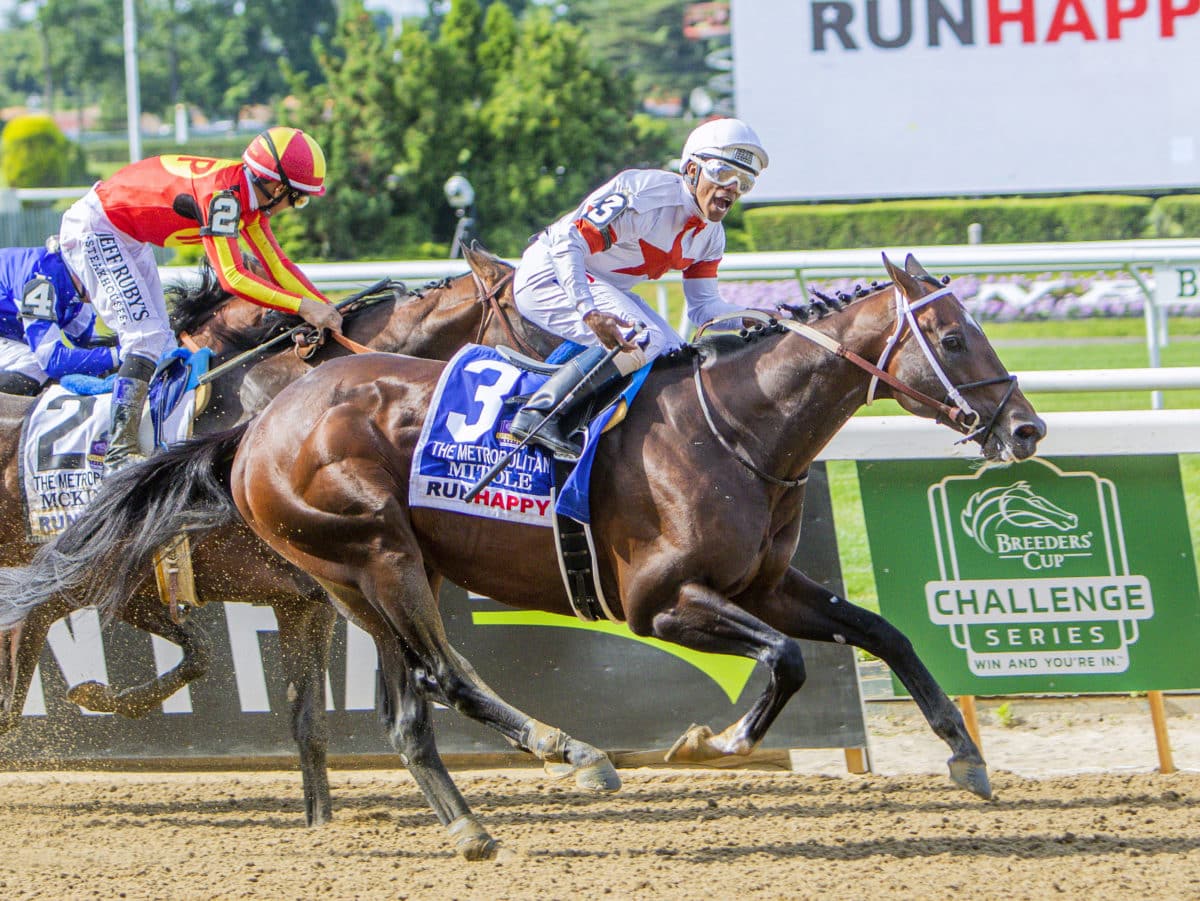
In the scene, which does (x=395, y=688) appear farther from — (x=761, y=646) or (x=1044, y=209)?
(x=1044, y=209)

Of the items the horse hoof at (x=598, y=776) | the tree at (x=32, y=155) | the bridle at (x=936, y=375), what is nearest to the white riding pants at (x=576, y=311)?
the bridle at (x=936, y=375)

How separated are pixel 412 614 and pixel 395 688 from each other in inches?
11.5

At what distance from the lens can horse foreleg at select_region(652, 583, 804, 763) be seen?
13.1ft

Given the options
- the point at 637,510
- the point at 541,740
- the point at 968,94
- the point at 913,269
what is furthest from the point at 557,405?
the point at 968,94

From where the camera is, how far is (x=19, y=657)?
197 inches

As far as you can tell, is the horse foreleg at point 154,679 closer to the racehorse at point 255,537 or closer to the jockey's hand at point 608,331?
the racehorse at point 255,537

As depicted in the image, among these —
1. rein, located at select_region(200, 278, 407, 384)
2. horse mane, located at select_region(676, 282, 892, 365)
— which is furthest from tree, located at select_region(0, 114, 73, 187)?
horse mane, located at select_region(676, 282, 892, 365)

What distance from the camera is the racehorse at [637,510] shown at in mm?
4047

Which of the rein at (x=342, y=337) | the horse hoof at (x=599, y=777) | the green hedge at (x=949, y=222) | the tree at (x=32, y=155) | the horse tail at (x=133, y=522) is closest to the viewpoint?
the horse hoof at (x=599, y=777)

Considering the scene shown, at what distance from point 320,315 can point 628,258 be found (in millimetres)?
1114

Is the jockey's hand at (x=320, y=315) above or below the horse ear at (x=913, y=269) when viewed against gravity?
below

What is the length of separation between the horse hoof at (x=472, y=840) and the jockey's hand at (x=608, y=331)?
52.0 inches

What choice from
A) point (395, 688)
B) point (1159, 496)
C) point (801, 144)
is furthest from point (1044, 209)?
point (395, 688)

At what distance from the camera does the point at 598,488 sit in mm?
4230
